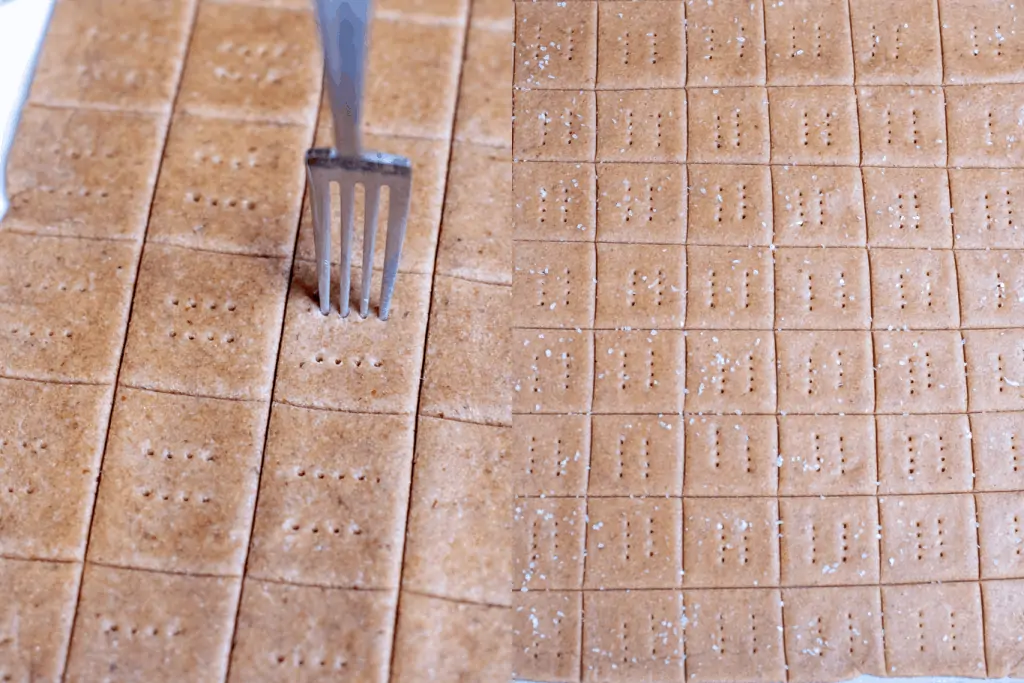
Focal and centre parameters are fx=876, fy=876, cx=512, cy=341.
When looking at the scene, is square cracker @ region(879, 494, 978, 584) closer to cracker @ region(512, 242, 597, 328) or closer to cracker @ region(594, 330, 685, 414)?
→ cracker @ region(594, 330, 685, 414)

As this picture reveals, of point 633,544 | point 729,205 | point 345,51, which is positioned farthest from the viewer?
point 729,205

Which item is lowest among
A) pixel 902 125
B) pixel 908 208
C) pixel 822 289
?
pixel 822 289

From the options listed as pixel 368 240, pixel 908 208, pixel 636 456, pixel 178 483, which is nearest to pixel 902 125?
Result: pixel 908 208

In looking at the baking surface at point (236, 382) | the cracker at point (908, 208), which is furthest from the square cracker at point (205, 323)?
the cracker at point (908, 208)

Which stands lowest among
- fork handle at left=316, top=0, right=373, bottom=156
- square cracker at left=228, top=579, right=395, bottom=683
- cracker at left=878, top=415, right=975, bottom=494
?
square cracker at left=228, top=579, right=395, bottom=683

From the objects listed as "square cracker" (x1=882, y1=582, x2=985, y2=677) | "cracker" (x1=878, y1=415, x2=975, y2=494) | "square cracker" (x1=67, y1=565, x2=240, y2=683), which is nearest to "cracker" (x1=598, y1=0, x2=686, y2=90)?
"cracker" (x1=878, y1=415, x2=975, y2=494)

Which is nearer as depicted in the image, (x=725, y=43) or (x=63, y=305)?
(x=63, y=305)

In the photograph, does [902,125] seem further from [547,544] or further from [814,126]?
[547,544]
